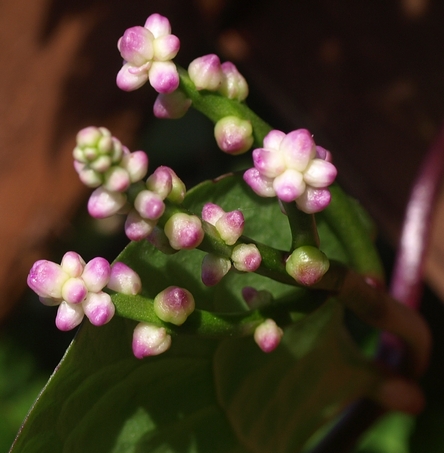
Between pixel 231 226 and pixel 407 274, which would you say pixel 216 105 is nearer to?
pixel 231 226

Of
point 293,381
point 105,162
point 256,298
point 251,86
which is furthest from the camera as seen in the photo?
point 251,86

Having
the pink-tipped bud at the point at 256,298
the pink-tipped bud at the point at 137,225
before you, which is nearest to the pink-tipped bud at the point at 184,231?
the pink-tipped bud at the point at 137,225

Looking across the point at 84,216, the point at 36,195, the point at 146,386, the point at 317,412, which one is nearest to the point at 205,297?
the point at 146,386

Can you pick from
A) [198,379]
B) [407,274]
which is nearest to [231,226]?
[198,379]

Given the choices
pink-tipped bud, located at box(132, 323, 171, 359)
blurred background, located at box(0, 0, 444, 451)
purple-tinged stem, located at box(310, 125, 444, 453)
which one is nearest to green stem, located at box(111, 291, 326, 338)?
pink-tipped bud, located at box(132, 323, 171, 359)

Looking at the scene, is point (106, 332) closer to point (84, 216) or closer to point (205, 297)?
point (205, 297)

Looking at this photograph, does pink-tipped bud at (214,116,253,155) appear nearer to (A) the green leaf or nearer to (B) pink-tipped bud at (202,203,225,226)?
(B) pink-tipped bud at (202,203,225,226)
